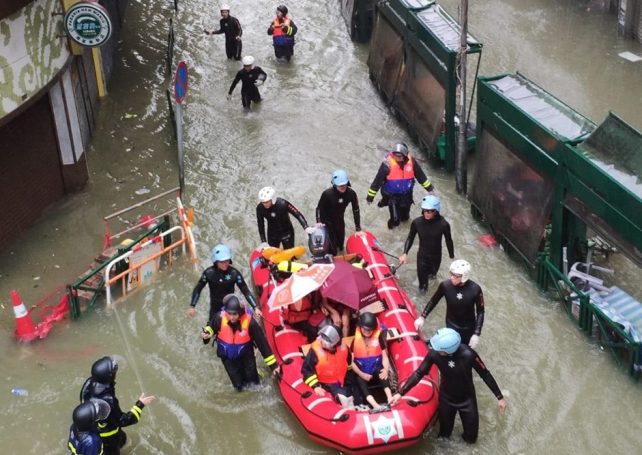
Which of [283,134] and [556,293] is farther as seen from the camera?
[283,134]

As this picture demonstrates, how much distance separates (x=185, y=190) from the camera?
14547 mm

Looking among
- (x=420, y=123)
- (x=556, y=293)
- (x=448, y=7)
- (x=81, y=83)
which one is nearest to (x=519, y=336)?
(x=556, y=293)

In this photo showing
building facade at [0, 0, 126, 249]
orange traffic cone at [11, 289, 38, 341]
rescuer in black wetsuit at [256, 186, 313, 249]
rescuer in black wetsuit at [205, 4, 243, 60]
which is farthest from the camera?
rescuer in black wetsuit at [205, 4, 243, 60]

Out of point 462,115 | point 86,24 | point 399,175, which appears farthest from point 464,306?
point 86,24

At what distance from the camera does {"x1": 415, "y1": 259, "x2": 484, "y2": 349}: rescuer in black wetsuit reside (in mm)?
9184

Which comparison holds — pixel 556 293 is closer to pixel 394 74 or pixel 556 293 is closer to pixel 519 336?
pixel 519 336

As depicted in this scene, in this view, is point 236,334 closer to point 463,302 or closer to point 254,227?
point 463,302

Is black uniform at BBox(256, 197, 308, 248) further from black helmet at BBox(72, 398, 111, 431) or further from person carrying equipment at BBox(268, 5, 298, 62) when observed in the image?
person carrying equipment at BBox(268, 5, 298, 62)

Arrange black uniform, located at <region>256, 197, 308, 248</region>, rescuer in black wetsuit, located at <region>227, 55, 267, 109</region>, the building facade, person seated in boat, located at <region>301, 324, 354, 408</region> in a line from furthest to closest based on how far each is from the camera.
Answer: rescuer in black wetsuit, located at <region>227, 55, 267, 109</region> → the building facade → black uniform, located at <region>256, 197, 308, 248</region> → person seated in boat, located at <region>301, 324, 354, 408</region>

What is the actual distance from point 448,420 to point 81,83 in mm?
10143

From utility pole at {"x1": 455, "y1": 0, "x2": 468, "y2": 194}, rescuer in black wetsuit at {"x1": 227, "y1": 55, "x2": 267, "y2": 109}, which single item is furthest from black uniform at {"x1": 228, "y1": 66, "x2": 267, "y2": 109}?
utility pole at {"x1": 455, "y1": 0, "x2": 468, "y2": 194}

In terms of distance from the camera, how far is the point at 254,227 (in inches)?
528

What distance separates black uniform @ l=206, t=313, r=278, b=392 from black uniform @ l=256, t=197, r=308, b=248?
2.32 m

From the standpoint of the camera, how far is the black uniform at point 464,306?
9.28m
